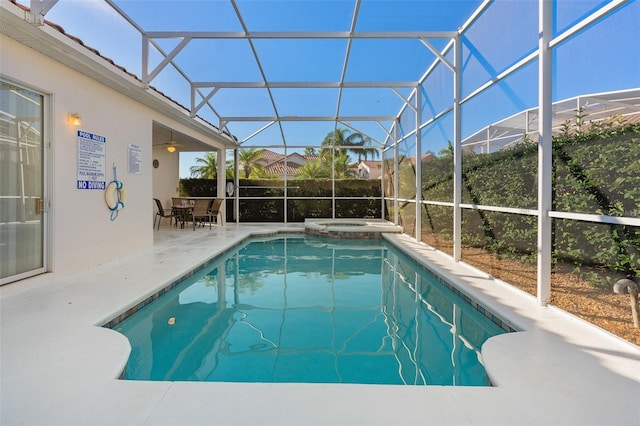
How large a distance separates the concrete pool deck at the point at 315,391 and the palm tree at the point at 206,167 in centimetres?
1570

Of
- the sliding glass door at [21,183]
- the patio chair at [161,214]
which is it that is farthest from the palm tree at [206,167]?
the sliding glass door at [21,183]

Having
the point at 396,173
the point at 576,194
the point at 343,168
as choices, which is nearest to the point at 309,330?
the point at 576,194

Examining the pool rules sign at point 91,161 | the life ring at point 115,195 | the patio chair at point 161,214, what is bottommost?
the patio chair at point 161,214

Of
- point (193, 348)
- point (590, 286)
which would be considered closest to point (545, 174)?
point (590, 286)

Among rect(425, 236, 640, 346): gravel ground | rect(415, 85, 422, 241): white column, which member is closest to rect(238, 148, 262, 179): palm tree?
rect(415, 85, 422, 241): white column

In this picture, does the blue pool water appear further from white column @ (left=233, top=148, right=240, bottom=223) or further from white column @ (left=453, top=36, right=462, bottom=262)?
white column @ (left=233, top=148, right=240, bottom=223)

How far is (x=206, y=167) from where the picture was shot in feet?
61.6

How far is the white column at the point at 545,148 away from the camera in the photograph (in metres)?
3.55

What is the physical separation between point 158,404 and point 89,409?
336mm

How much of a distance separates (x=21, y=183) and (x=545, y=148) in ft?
18.8

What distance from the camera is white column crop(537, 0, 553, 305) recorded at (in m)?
3.55

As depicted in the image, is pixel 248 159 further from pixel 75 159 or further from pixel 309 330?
pixel 309 330

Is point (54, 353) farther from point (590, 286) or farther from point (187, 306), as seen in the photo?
point (590, 286)

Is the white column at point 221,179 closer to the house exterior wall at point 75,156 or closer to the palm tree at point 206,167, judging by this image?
the palm tree at point 206,167
